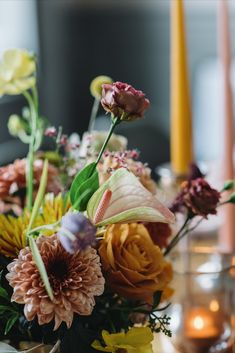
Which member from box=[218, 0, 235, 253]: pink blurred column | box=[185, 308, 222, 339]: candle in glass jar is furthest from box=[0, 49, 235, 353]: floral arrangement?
box=[218, 0, 235, 253]: pink blurred column

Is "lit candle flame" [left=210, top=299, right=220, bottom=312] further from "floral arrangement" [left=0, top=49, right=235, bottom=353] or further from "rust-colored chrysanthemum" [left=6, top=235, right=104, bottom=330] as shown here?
"rust-colored chrysanthemum" [left=6, top=235, right=104, bottom=330]

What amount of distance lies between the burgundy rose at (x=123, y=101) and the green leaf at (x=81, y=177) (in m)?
0.05

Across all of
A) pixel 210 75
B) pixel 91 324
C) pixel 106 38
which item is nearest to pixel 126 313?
pixel 91 324

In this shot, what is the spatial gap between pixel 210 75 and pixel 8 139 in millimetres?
914

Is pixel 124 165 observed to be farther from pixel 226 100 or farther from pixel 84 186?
pixel 226 100

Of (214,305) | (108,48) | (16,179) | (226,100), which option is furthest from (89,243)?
(108,48)

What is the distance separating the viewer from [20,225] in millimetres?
628

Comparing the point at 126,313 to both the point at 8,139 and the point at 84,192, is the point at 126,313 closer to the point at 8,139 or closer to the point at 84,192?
the point at 84,192

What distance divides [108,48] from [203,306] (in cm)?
251

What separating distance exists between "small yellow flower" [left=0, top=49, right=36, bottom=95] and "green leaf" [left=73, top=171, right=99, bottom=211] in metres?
0.23

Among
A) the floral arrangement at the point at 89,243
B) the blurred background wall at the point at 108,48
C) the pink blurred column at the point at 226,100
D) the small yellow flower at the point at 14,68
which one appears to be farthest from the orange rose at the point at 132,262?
the blurred background wall at the point at 108,48

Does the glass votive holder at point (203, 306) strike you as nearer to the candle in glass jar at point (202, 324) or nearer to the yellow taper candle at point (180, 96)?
the candle in glass jar at point (202, 324)

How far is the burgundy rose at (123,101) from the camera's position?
58cm

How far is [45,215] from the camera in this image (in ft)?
2.10
